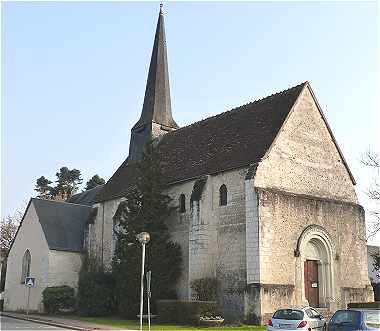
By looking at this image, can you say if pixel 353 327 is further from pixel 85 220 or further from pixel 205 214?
pixel 85 220

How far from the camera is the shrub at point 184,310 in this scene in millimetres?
24672

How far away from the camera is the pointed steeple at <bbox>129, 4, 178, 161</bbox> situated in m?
38.8

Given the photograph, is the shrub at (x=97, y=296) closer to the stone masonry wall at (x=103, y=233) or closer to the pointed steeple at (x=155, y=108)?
the stone masonry wall at (x=103, y=233)

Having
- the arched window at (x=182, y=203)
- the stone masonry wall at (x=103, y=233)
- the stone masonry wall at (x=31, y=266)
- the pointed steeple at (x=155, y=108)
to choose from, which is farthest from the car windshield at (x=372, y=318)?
A: the pointed steeple at (x=155, y=108)

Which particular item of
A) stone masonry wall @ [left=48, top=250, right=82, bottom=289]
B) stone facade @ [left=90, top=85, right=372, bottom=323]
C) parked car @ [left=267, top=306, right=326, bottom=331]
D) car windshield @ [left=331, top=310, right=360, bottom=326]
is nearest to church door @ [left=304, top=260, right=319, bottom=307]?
stone facade @ [left=90, top=85, right=372, bottom=323]

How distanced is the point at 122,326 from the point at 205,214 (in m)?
7.31

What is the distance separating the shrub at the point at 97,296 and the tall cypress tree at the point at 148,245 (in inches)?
64.3

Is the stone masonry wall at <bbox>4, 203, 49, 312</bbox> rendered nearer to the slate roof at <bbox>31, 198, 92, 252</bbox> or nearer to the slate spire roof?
the slate roof at <bbox>31, 198, 92, 252</bbox>

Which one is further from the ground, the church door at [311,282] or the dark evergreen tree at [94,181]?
the dark evergreen tree at [94,181]

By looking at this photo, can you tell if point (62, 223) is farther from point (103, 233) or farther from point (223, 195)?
point (223, 195)

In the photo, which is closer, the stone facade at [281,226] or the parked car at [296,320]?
the parked car at [296,320]

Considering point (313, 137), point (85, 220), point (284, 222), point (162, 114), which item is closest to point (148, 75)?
point (162, 114)

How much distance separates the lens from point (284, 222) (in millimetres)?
26844

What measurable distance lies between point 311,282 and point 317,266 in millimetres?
1058
